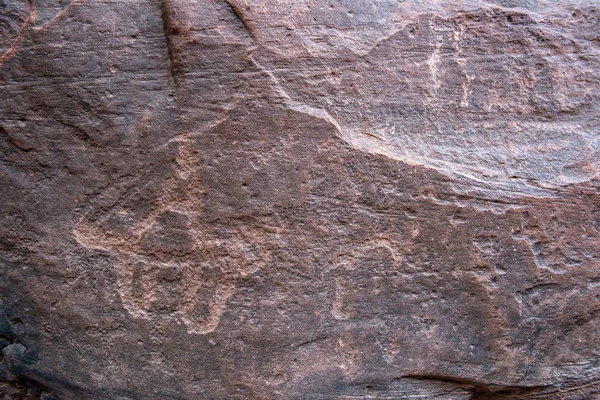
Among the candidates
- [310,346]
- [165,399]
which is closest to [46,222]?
[165,399]

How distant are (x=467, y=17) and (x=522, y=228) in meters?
0.66

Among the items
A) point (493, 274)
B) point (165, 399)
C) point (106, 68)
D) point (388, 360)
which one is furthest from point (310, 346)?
point (106, 68)

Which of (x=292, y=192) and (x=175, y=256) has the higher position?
(x=292, y=192)

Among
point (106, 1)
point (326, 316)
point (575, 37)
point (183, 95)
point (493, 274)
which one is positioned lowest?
point (326, 316)

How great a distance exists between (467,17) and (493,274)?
79 cm

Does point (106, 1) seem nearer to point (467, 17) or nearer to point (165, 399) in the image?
point (467, 17)

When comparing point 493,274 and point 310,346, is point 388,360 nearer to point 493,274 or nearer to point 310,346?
point 310,346

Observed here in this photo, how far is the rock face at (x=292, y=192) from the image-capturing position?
5.11ft

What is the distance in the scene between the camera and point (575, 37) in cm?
163

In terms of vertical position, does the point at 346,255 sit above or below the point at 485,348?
above

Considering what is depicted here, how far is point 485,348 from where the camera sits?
1.68 m

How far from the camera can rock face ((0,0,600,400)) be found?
1.56m

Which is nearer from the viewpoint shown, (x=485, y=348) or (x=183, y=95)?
(x=183, y=95)

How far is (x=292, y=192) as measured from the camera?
5.20 ft
